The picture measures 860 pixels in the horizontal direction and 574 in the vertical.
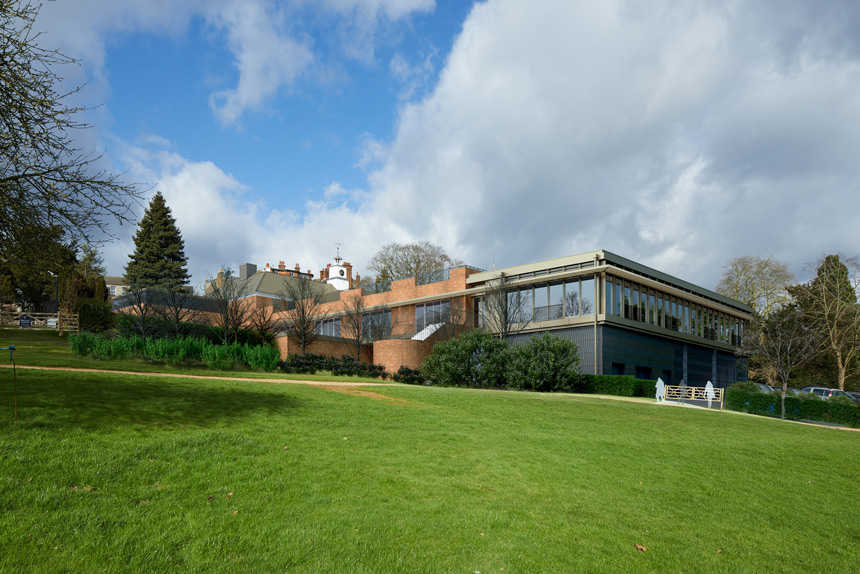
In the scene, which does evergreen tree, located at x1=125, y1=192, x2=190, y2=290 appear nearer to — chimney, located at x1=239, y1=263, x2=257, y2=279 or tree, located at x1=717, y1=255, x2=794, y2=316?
chimney, located at x1=239, y1=263, x2=257, y2=279

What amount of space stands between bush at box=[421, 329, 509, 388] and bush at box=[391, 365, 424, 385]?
818 millimetres

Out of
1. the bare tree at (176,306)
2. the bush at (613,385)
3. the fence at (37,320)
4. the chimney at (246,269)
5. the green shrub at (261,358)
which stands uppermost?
the chimney at (246,269)

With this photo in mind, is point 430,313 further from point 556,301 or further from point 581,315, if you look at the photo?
point 581,315

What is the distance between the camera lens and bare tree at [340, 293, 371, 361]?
124 ft

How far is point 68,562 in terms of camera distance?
4.51 m

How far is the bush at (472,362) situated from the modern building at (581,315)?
4.85 meters

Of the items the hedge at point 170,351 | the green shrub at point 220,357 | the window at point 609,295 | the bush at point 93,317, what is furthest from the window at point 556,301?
the bush at point 93,317

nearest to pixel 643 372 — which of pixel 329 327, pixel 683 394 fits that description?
pixel 683 394

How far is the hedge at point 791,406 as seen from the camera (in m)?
24.6

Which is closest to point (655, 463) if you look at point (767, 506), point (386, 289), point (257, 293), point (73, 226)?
point (767, 506)

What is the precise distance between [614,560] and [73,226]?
30.9ft

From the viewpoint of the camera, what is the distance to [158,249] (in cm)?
5691

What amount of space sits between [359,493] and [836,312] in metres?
47.3

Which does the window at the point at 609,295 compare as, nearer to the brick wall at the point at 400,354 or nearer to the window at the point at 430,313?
the window at the point at 430,313
